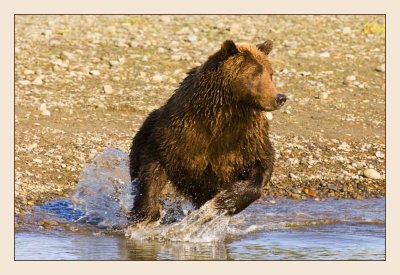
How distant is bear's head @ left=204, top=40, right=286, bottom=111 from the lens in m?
7.43

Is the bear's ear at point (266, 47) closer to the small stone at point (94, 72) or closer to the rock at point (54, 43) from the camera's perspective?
the small stone at point (94, 72)

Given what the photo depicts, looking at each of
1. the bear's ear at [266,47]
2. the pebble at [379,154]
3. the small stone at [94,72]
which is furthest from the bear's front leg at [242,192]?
the small stone at [94,72]

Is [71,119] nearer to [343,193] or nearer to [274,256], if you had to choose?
[343,193]

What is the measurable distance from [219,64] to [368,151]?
4444 mm

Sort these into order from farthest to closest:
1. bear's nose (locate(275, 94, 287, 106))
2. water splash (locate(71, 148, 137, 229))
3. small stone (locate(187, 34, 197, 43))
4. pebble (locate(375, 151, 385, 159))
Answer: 1. small stone (locate(187, 34, 197, 43))
2. pebble (locate(375, 151, 385, 159))
3. water splash (locate(71, 148, 137, 229))
4. bear's nose (locate(275, 94, 287, 106))

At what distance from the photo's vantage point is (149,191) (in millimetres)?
8133

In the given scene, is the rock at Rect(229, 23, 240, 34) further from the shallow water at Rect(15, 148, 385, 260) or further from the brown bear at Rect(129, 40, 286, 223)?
the brown bear at Rect(129, 40, 286, 223)

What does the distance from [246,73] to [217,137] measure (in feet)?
2.06

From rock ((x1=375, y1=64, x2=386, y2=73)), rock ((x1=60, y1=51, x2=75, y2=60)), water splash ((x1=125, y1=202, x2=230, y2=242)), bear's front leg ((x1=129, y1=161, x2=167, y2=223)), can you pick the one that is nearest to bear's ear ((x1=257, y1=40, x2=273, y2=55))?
bear's front leg ((x1=129, y1=161, x2=167, y2=223))

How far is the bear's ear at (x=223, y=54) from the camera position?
7.58 metres

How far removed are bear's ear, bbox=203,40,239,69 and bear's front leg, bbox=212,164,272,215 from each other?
97 centimetres

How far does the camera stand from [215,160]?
793 cm

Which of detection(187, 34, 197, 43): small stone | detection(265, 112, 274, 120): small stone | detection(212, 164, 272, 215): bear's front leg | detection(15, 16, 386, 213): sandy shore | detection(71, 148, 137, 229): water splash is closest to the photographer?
detection(212, 164, 272, 215): bear's front leg

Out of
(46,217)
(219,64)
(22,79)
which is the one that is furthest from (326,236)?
(22,79)
